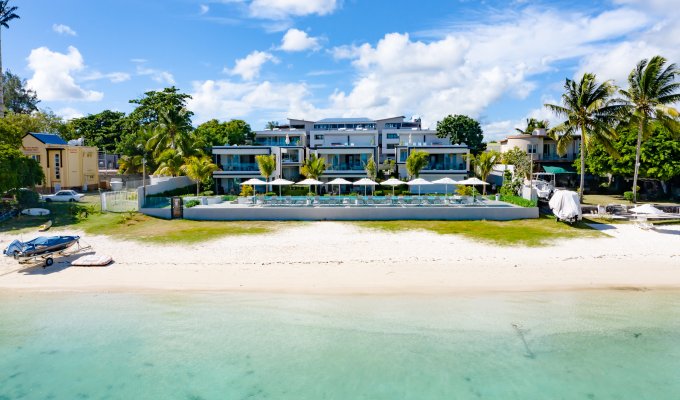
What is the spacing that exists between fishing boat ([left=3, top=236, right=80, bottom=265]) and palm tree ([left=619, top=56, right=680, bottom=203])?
40540 millimetres

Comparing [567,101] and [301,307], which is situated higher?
[567,101]

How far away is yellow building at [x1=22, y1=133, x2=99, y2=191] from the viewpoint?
4566cm

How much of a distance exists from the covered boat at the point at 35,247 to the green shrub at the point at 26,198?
14123 mm

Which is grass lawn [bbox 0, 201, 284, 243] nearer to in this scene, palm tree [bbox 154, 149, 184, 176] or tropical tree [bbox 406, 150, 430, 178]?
palm tree [bbox 154, 149, 184, 176]

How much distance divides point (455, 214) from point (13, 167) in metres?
31.7

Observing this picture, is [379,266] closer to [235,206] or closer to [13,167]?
[235,206]

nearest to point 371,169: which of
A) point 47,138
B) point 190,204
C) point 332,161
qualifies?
point 332,161

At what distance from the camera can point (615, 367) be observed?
1366cm

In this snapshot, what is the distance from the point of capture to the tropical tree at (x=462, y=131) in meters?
72.9

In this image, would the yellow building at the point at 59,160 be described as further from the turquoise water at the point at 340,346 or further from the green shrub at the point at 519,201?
the green shrub at the point at 519,201

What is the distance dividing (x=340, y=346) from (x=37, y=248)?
16067mm

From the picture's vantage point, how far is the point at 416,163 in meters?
44.9

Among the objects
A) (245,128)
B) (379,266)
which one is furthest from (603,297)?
(245,128)

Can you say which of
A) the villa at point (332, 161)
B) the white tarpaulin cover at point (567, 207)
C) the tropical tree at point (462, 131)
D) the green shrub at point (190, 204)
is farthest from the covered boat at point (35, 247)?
the tropical tree at point (462, 131)
